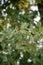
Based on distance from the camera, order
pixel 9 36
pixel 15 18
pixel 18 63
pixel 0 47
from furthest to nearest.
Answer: pixel 15 18 → pixel 18 63 → pixel 0 47 → pixel 9 36

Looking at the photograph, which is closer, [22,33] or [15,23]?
[22,33]

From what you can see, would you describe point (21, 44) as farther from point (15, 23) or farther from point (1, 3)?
point (1, 3)

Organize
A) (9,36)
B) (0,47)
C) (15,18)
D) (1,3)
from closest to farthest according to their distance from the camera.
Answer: (9,36) → (0,47) → (15,18) → (1,3)

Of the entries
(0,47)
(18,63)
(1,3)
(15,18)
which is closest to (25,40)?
(0,47)

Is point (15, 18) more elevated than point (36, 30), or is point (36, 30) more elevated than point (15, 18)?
point (36, 30)

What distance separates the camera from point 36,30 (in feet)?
4.66

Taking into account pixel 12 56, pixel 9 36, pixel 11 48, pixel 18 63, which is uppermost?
pixel 9 36

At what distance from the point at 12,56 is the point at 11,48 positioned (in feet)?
0.43

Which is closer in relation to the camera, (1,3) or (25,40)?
(25,40)

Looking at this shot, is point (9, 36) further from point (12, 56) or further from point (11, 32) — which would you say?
point (12, 56)

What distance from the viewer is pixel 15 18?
2.06 m

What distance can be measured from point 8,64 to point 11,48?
147 mm

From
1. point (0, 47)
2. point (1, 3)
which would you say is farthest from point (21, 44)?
point (1, 3)

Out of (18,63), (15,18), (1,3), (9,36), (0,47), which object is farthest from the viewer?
(1,3)
